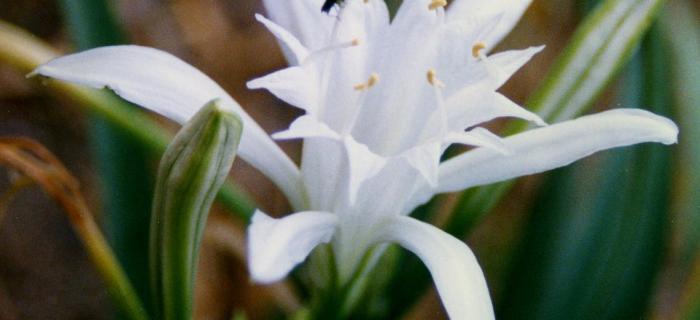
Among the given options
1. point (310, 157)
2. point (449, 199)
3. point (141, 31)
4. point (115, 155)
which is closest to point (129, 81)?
point (310, 157)

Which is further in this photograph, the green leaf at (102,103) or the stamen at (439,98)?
the green leaf at (102,103)

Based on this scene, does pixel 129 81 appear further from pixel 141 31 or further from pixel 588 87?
pixel 141 31

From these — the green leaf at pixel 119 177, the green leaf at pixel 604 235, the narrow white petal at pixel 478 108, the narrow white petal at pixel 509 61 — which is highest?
the narrow white petal at pixel 509 61

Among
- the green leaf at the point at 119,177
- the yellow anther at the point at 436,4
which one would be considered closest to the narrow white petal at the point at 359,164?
the yellow anther at the point at 436,4

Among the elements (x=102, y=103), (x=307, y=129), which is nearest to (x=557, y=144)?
(x=307, y=129)

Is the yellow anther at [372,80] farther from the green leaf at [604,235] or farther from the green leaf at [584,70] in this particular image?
the green leaf at [604,235]

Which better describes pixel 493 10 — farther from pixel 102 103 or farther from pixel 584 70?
pixel 102 103

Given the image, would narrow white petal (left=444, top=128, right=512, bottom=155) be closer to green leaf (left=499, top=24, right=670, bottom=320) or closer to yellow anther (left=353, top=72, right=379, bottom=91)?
yellow anther (left=353, top=72, right=379, bottom=91)

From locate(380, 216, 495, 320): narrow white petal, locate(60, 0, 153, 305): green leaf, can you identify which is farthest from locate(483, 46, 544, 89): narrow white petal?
locate(60, 0, 153, 305): green leaf
